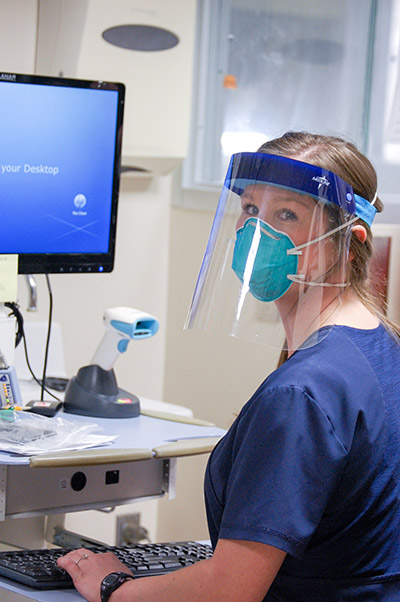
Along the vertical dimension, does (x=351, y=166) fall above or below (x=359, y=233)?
above

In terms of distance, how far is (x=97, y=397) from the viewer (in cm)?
186

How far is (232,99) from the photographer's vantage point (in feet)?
9.64

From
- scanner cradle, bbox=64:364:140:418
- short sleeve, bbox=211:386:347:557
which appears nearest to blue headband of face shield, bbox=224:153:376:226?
short sleeve, bbox=211:386:347:557

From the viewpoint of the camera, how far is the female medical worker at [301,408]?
1.13 meters

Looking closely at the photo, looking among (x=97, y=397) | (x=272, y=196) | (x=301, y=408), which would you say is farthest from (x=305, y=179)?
(x=97, y=397)

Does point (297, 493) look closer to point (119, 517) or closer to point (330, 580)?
point (330, 580)

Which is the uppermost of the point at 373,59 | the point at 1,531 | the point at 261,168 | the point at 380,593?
the point at 373,59

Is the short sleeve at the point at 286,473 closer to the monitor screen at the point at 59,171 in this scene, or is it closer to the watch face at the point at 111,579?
the watch face at the point at 111,579

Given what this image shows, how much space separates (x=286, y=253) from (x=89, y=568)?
1.95ft

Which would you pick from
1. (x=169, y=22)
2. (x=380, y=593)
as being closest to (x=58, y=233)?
(x=169, y=22)

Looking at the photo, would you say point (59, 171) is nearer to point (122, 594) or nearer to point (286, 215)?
point (286, 215)

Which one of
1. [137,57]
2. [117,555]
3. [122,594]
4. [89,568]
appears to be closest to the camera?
[122,594]

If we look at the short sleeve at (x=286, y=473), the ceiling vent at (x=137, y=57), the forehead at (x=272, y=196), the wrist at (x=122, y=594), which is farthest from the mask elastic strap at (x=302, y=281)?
the ceiling vent at (x=137, y=57)

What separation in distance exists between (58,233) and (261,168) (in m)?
0.67
